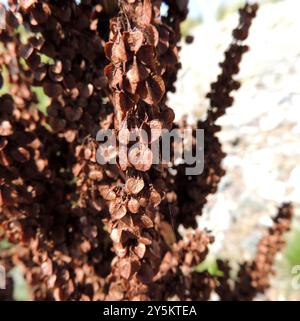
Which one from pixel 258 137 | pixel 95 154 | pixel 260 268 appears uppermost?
pixel 258 137

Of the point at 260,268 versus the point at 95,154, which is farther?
the point at 260,268

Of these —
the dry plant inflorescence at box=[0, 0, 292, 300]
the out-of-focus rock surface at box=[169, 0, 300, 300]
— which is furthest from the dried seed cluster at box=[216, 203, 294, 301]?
the out-of-focus rock surface at box=[169, 0, 300, 300]

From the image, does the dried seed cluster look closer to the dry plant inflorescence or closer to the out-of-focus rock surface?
the dry plant inflorescence

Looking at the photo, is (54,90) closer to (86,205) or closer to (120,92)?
(86,205)

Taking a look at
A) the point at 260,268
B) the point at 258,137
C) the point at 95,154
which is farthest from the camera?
the point at 258,137

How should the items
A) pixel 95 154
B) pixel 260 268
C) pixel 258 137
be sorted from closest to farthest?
1. pixel 95 154
2. pixel 260 268
3. pixel 258 137

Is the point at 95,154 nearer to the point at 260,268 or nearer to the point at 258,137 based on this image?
the point at 260,268

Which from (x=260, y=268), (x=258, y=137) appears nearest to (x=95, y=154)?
(x=260, y=268)
